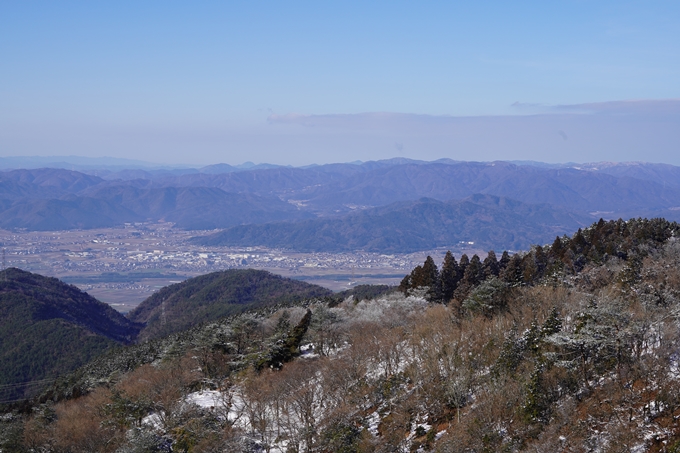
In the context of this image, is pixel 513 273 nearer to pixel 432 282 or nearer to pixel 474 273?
pixel 474 273

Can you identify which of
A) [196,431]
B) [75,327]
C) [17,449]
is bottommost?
[75,327]

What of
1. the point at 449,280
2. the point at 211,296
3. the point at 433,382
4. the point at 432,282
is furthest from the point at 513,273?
the point at 211,296

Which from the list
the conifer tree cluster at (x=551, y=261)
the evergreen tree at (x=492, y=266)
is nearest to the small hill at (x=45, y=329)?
the conifer tree cluster at (x=551, y=261)

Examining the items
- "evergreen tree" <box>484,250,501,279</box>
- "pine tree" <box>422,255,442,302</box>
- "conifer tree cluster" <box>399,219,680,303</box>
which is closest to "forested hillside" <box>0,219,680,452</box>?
"conifer tree cluster" <box>399,219,680,303</box>

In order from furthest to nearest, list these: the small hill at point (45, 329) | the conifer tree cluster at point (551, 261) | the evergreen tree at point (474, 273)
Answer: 1. the small hill at point (45, 329)
2. the evergreen tree at point (474, 273)
3. the conifer tree cluster at point (551, 261)

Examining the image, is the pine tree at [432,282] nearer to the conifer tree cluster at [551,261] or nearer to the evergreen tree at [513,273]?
the conifer tree cluster at [551,261]

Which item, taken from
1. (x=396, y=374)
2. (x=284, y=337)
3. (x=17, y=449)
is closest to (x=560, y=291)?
(x=396, y=374)

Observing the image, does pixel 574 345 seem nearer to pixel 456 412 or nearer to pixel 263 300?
pixel 456 412
